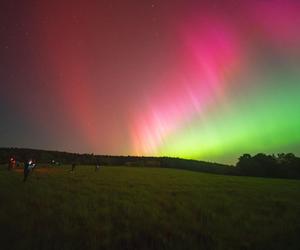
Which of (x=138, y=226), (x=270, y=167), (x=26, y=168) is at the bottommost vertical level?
(x=138, y=226)

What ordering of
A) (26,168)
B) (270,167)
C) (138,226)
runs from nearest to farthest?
(138,226) → (26,168) → (270,167)

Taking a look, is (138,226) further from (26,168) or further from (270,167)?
(270,167)

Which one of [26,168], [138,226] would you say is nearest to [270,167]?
[26,168]

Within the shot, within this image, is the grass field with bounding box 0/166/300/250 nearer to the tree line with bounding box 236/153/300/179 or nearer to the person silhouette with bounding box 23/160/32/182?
the person silhouette with bounding box 23/160/32/182

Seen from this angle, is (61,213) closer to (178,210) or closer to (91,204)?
(91,204)

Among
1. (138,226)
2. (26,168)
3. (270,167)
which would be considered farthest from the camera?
(270,167)

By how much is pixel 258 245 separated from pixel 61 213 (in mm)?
7867

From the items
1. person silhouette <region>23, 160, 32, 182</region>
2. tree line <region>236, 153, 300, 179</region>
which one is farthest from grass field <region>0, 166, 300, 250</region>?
tree line <region>236, 153, 300, 179</region>

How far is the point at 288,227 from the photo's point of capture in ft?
41.0

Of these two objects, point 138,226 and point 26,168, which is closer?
point 138,226

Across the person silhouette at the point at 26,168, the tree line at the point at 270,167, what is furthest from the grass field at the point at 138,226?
the tree line at the point at 270,167

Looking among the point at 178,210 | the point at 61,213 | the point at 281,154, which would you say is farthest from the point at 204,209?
the point at 281,154

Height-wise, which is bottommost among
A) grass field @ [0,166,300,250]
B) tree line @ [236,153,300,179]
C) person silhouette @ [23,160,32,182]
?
grass field @ [0,166,300,250]

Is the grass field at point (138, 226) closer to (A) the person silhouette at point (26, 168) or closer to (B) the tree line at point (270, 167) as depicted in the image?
(A) the person silhouette at point (26, 168)
